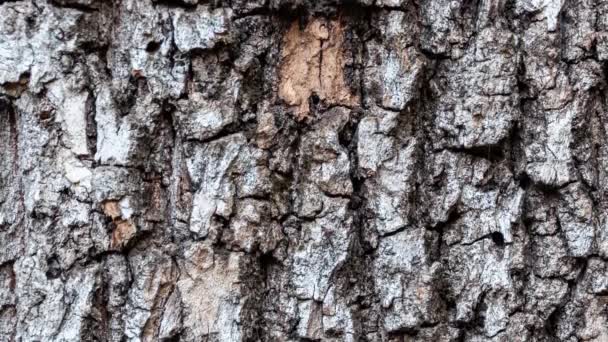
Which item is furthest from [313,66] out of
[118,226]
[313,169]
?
[118,226]

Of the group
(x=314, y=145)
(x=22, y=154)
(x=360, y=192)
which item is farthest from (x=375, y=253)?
(x=22, y=154)

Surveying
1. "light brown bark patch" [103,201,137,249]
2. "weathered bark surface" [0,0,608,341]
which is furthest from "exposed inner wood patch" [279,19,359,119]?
"light brown bark patch" [103,201,137,249]

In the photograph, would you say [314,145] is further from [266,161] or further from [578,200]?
[578,200]

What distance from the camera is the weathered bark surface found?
1.33 m

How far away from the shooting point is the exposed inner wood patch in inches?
53.7

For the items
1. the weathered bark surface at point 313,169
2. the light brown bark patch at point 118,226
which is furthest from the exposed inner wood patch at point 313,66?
the light brown bark patch at point 118,226

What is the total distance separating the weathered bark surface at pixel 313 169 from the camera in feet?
4.38

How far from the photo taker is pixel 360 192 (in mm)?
1353

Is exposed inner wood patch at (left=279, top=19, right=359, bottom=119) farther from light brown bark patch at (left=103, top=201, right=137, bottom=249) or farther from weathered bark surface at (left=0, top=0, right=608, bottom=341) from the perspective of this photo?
light brown bark patch at (left=103, top=201, right=137, bottom=249)

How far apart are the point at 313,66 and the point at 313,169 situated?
0.65ft

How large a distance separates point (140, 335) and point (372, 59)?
68 cm

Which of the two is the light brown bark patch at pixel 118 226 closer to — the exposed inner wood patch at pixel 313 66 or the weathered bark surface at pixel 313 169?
the weathered bark surface at pixel 313 169

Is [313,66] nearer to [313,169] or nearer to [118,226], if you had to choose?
[313,169]

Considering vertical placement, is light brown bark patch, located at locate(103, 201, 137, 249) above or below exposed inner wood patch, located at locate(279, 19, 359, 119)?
below
